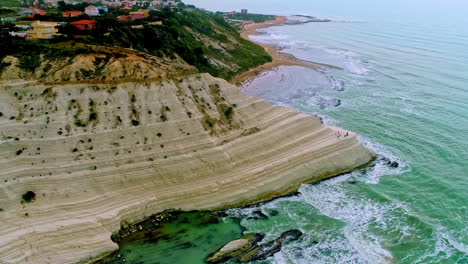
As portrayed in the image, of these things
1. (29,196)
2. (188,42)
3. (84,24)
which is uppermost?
(84,24)

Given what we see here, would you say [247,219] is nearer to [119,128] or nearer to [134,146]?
[134,146]

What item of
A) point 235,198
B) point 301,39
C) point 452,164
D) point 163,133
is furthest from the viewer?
point 301,39

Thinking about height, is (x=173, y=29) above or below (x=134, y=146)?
above

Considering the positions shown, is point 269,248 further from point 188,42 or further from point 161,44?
point 188,42

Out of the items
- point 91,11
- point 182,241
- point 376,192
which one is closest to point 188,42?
point 91,11

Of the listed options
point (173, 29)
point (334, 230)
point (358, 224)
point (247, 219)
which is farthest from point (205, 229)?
point (173, 29)

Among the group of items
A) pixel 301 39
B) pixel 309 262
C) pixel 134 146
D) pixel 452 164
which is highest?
pixel 301 39
